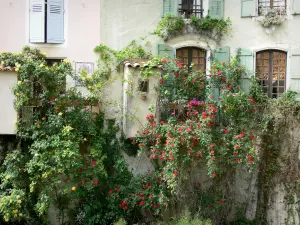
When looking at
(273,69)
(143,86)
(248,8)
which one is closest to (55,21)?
(143,86)

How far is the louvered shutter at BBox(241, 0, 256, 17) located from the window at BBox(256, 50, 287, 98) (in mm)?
1116

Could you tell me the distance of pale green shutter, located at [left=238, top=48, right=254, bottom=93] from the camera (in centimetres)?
1030

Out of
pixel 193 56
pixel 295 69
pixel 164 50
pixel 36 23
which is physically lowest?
pixel 295 69

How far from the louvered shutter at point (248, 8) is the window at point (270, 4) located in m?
0.29

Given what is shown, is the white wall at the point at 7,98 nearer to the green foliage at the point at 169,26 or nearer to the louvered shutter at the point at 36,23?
the louvered shutter at the point at 36,23

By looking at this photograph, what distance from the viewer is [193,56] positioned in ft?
35.0

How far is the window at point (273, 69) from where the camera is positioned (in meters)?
10.5

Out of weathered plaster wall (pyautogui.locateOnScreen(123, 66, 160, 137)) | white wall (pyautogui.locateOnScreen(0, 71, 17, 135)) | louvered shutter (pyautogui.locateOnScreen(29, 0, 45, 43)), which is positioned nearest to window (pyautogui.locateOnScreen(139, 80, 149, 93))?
weathered plaster wall (pyautogui.locateOnScreen(123, 66, 160, 137))

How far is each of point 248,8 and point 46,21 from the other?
548 centimetres

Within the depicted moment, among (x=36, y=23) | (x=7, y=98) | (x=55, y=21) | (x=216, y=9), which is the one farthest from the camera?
(x=216, y=9)

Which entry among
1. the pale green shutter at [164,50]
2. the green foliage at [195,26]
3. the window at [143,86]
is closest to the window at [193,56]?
the pale green shutter at [164,50]

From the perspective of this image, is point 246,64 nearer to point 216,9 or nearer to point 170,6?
point 216,9

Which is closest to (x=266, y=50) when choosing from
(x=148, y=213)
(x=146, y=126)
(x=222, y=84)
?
(x=222, y=84)

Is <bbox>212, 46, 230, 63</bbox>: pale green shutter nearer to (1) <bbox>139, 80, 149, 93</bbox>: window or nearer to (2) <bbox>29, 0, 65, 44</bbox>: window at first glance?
(1) <bbox>139, 80, 149, 93</bbox>: window
